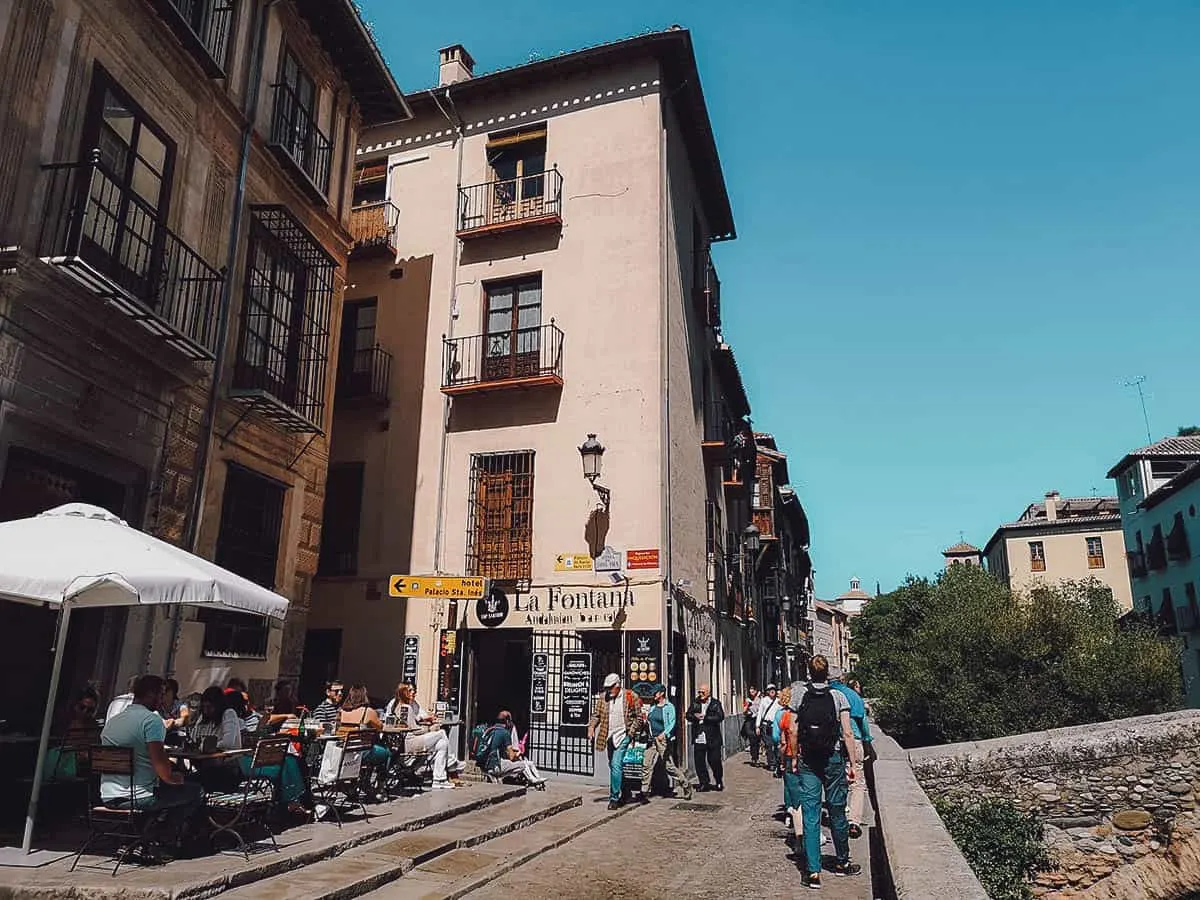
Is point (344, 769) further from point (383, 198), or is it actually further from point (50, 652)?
point (383, 198)

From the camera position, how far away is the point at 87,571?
639 centimetres

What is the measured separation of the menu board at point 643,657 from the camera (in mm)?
14156

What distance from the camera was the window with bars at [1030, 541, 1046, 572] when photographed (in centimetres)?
5562

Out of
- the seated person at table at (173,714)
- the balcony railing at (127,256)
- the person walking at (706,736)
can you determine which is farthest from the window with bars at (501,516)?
the seated person at table at (173,714)

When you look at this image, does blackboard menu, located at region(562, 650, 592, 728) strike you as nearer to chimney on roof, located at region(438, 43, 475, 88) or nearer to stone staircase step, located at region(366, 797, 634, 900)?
stone staircase step, located at region(366, 797, 634, 900)

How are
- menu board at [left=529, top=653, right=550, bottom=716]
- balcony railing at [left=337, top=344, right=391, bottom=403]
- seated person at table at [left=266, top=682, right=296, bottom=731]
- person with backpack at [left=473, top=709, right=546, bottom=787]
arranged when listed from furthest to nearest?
balcony railing at [left=337, top=344, right=391, bottom=403], menu board at [left=529, top=653, right=550, bottom=716], person with backpack at [left=473, top=709, right=546, bottom=787], seated person at table at [left=266, top=682, right=296, bottom=731]

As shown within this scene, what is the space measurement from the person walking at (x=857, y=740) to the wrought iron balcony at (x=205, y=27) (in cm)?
1054

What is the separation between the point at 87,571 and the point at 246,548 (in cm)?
552

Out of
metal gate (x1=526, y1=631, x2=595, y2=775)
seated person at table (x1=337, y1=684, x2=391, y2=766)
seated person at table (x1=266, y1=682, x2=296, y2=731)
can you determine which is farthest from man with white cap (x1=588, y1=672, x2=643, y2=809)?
seated person at table (x1=266, y1=682, x2=296, y2=731)

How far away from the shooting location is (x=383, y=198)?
742 inches

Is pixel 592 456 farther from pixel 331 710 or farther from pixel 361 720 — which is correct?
pixel 361 720

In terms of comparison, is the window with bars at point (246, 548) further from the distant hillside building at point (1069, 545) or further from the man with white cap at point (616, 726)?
the distant hillside building at point (1069, 545)

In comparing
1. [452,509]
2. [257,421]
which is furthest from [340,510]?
[257,421]

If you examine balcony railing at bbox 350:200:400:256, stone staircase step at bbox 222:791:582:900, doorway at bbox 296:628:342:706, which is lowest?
stone staircase step at bbox 222:791:582:900
